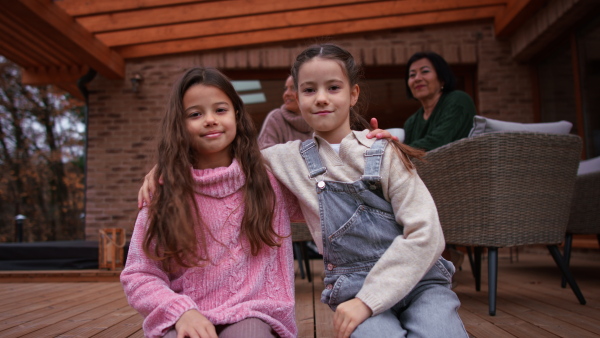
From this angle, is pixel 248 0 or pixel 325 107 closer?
pixel 325 107

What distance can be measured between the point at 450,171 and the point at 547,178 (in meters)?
0.42

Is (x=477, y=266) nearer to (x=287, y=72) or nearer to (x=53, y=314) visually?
(x=53, y=314)

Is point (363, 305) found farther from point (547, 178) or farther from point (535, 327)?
point (547, 178)

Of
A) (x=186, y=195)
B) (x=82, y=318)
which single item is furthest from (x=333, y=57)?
(x=82, y=318)

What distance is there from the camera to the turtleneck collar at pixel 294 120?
3176 millimetres

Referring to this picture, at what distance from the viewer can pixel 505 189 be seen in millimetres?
2199

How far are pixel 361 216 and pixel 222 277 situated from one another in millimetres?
380

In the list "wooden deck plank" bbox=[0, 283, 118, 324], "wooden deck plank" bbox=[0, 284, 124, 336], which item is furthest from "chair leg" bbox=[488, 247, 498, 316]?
"wooden deck plank" bbox=[0, 283, 118, 324]

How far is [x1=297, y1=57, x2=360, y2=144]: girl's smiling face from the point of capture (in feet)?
4.50

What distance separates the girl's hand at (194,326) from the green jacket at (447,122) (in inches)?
74.6

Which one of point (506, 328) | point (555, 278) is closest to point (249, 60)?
point (555, 278)

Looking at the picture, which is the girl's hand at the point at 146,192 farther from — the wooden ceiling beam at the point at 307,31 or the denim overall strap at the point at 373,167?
the wooden ceiling beam at the point at 307,31

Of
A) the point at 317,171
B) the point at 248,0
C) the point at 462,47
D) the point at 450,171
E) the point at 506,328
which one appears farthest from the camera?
the point at 462,47

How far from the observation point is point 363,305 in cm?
115
